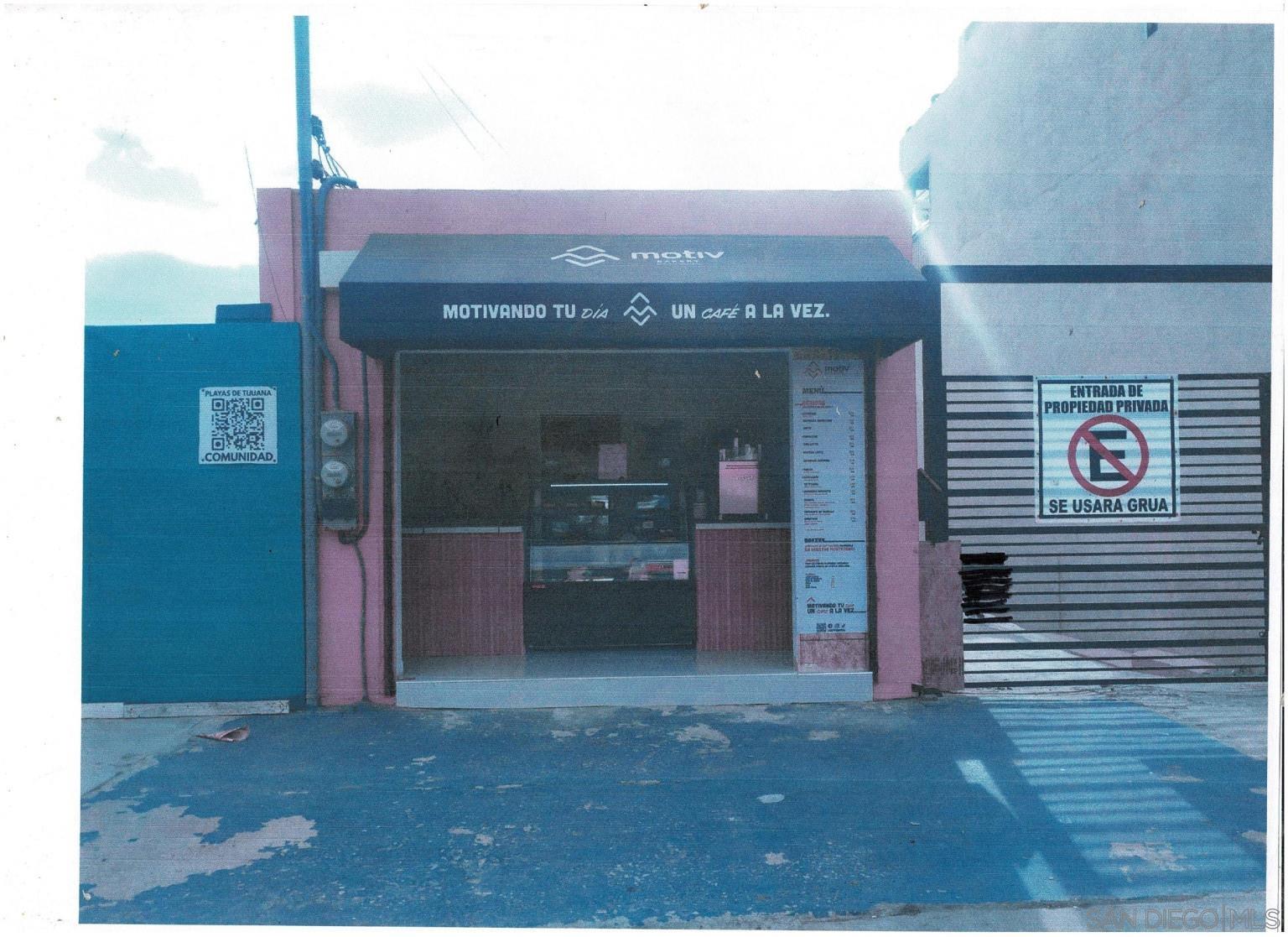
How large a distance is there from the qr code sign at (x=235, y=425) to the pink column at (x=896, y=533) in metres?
4.27

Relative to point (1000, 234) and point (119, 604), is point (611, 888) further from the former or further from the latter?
point (1000, 234)

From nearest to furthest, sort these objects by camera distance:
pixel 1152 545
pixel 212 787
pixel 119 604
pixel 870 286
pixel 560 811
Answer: pixel 560 811 → pixel 212 787 → pixel 870 286 → pixel 119 604 → pixel 1152 545

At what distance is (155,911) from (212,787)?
1.29 metres

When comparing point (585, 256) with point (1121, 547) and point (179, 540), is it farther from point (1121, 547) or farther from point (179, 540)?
point (1121, 547)

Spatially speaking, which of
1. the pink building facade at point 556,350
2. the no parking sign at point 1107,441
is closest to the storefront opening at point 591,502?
the pink building facade at point 556,350

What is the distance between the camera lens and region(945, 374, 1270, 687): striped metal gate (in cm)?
625

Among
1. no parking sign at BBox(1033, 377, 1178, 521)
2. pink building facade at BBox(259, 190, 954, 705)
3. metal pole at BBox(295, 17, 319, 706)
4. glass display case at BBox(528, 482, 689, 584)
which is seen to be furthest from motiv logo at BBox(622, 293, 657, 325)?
no parking sign at BBox(1033, 377, 1178, 521)

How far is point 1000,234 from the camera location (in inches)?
319

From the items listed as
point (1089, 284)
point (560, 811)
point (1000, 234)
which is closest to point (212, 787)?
point (560, 811)

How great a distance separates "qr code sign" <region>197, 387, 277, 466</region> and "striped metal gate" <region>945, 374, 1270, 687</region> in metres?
4.86

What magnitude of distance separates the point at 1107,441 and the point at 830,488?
200cm

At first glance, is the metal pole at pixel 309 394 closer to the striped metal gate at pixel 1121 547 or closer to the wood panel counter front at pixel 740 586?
the wood panel counter front at pixel 740 586

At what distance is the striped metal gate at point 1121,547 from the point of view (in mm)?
6246

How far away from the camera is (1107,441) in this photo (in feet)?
20.3
